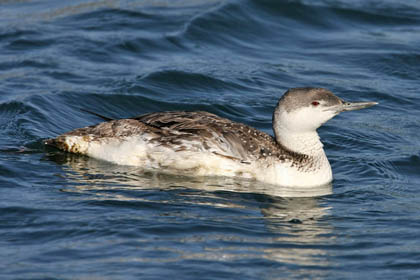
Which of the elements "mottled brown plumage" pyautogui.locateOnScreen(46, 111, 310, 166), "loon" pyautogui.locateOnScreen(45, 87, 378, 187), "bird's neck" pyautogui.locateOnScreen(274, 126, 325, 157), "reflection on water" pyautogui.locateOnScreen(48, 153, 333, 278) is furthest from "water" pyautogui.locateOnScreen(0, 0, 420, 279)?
"bird's neck" pyautogui.locateOnScreen(274, 126, 325, 157)

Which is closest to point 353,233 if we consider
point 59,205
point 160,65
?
point 59,205

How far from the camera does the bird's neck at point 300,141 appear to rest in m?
10.4

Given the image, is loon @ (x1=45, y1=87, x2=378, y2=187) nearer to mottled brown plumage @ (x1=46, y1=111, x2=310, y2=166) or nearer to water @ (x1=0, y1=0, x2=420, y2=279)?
mottled brown plumage @ (x1=46, y1=111, x2=310, y2=166)

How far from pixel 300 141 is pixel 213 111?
11.1ft

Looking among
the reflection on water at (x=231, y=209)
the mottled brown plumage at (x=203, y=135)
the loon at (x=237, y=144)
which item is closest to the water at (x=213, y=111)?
the reflection on water at (x=231, y=209)

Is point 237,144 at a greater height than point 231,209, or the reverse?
point 237,144

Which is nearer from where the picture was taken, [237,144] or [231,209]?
[231,209]

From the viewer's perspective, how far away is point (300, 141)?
10383 mm

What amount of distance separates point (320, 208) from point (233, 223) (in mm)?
1256

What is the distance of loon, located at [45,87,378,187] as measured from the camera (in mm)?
10156

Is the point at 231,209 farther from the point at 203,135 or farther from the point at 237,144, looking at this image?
the point at 203,135

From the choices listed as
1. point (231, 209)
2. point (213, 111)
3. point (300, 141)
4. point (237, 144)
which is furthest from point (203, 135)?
point (213, 111)

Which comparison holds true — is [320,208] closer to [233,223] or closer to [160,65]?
[233,223]

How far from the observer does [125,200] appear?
30.5 ft
